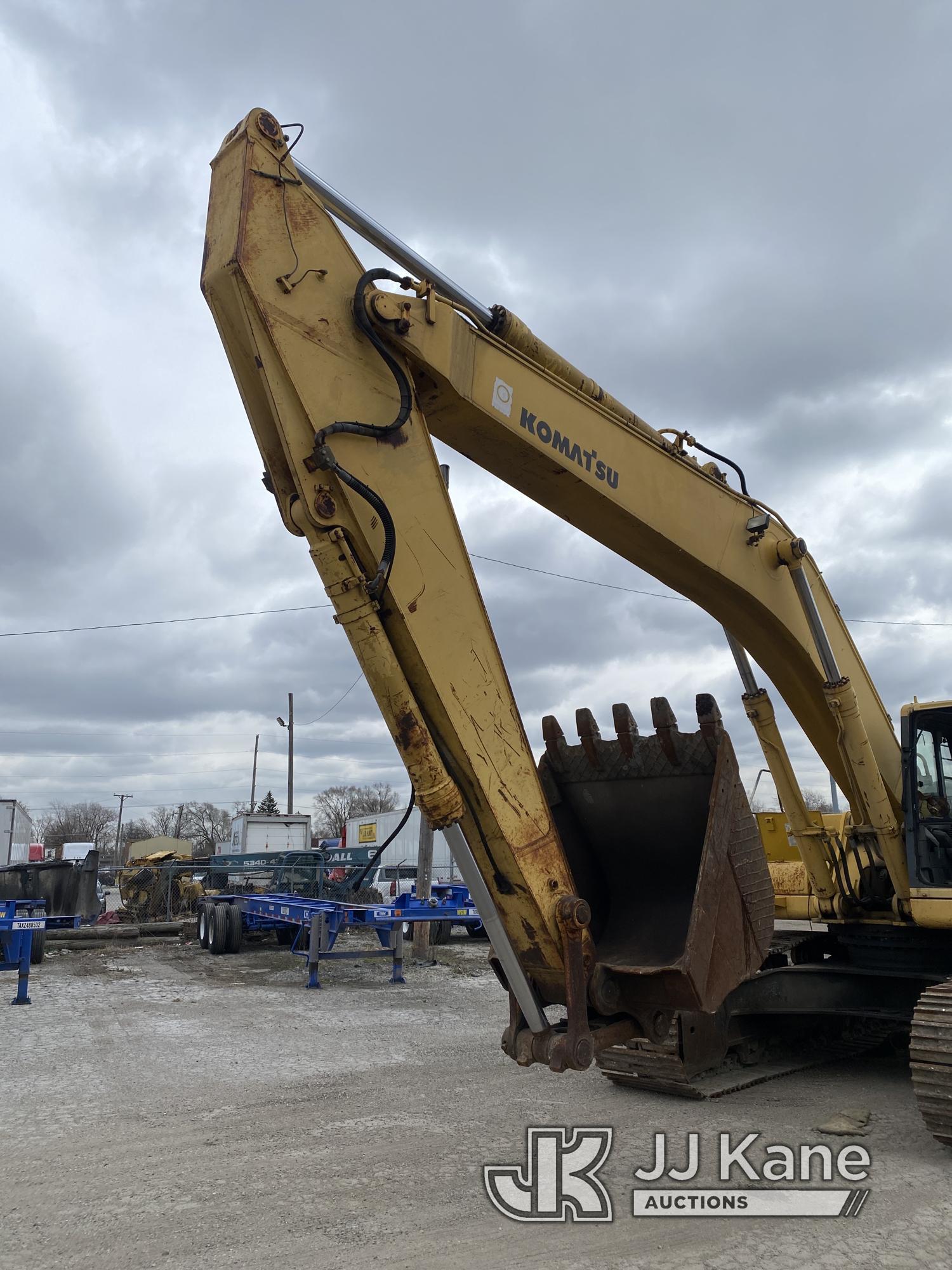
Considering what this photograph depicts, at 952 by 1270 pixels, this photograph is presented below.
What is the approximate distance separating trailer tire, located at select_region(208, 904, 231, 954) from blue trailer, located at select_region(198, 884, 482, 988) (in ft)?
0.03

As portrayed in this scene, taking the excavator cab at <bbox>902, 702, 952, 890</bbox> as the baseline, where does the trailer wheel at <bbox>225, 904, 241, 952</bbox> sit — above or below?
below

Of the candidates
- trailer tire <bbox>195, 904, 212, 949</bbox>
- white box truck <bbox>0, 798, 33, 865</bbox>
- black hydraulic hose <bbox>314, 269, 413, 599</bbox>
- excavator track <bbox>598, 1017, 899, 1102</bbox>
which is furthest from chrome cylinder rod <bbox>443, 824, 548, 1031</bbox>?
white box truck <bbox>0, 798, 33, 865</bbox>

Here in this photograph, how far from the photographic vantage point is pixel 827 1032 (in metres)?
7.64

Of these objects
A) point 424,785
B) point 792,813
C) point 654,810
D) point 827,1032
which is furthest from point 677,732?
point 827,1032

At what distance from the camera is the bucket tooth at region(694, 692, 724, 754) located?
4371 millimetres

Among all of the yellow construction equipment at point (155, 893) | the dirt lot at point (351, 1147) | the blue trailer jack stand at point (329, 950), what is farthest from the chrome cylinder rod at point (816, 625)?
the yellow construction equipment at point (155, 893)

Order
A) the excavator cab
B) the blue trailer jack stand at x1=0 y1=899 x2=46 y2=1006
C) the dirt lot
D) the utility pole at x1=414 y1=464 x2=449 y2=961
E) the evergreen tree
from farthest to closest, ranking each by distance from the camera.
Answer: the evergreen tree
the utility pole at x1=414 y1=464 x2=449 y2=961
the blue trailer jack stand at x1=0 y1=899 x2=46 y2=1006
the excavator cab
the dirt lot

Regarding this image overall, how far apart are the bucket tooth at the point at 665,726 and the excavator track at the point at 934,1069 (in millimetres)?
2253

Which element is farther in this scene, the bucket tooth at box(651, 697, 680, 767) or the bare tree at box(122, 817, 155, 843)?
the bare tree at box(122, 817, 155, 843)

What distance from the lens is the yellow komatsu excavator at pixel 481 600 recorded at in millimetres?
3943

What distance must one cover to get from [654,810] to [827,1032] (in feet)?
13.3

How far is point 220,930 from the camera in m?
15.4

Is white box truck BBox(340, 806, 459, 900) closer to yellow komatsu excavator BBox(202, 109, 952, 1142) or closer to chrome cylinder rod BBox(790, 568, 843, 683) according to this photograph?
chrome cylinder rod BBox(790, 568, 843, 683)

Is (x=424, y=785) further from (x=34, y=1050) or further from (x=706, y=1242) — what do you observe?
(x=34, y=1050)
